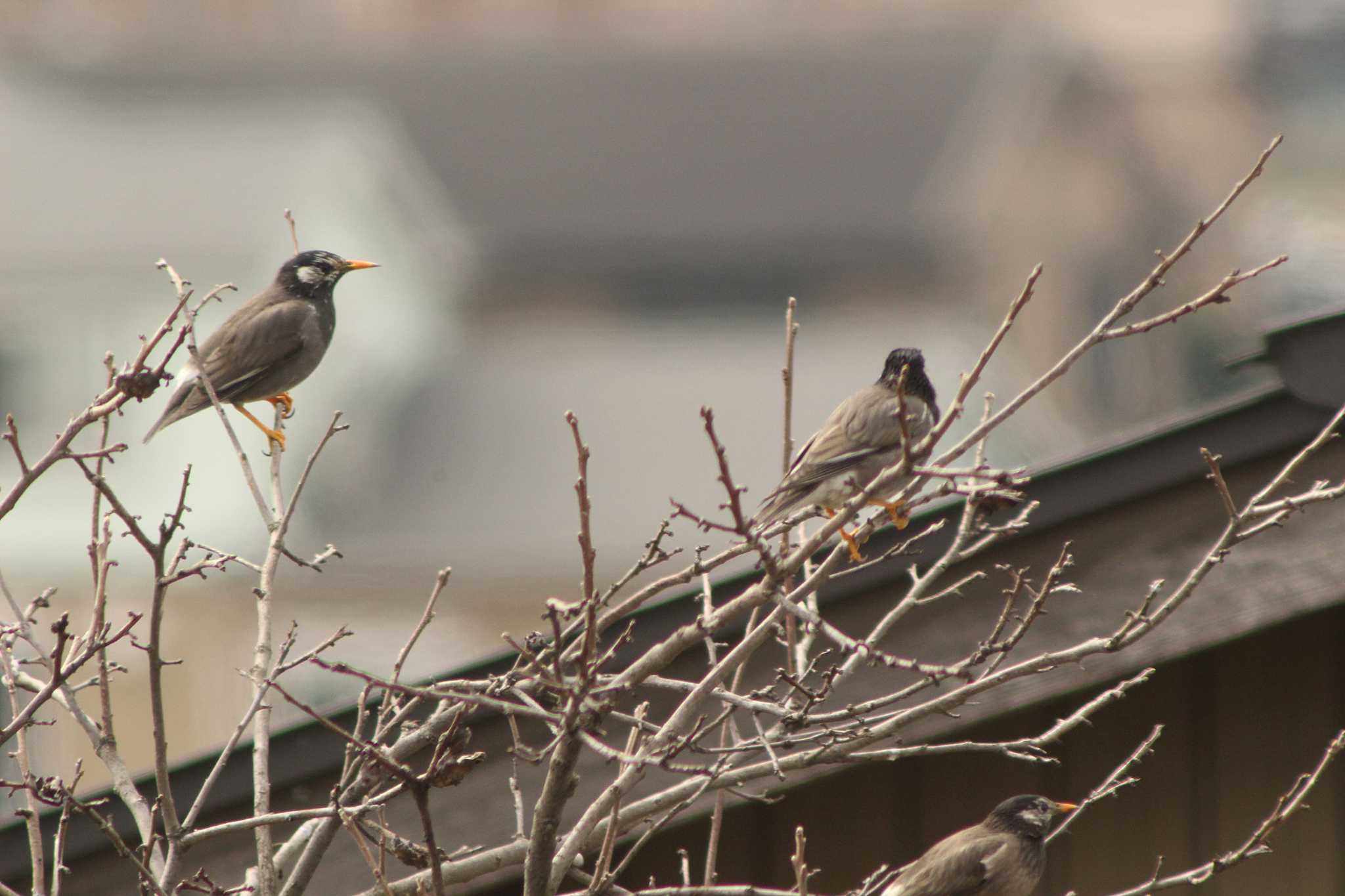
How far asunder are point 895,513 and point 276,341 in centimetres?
308

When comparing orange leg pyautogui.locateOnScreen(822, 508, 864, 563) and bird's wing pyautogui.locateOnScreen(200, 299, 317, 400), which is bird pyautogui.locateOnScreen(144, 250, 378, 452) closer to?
A: bird's wing pyautogui.locateOnScreen(200, 299, 317, 400)

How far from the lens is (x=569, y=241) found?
34719 mm

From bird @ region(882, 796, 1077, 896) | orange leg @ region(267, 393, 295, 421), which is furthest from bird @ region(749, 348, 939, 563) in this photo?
orange leg @ region(267, 393, 295, 421)

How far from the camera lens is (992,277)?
1220 inches

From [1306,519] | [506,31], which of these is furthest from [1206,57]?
[1306,519]

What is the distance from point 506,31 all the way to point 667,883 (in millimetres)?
45328

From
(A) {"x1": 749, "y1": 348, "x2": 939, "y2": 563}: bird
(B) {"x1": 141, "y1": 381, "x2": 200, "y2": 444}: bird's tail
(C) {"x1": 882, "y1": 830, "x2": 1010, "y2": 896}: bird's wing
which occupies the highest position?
(B) {"x1": 141, "y1": 381, "x2": 200, "y2": 444}: bird's tail

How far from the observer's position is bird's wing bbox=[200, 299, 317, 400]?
19.4ft

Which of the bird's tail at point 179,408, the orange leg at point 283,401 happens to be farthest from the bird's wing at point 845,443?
the bird's tail at point 179,408

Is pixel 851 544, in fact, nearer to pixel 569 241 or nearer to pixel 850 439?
pixel 850 439

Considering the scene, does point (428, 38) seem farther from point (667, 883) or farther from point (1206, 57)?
point (667, 883)

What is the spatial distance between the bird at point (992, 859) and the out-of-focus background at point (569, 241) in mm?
9675

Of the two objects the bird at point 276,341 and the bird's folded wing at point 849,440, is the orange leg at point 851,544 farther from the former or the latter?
the bird at point 276,341

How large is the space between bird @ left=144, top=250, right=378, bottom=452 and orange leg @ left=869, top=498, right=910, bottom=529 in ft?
8.37
